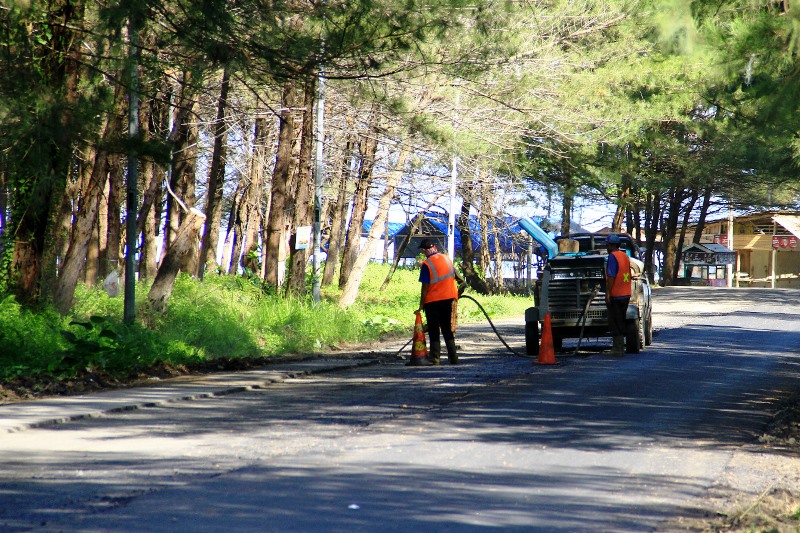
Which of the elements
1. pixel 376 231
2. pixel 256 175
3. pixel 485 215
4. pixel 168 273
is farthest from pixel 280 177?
pixel 485 215

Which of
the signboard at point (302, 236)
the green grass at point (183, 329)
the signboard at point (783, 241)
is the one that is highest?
the signboard at point (783, 241)

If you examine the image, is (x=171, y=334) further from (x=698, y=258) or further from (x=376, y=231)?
(x=698, y=258)

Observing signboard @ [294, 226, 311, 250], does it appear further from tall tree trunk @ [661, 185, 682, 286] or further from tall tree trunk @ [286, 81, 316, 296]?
tall tree trunk @ [661, 185, 682, 286]

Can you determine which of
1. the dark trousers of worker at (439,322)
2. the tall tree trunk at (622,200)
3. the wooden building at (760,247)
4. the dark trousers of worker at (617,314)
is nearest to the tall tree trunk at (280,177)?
the dark trousers of worker at (439,322)

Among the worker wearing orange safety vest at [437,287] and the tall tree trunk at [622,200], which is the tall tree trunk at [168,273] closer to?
the worker wearing orange safety vest at [437,287]

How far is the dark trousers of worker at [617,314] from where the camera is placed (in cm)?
1777

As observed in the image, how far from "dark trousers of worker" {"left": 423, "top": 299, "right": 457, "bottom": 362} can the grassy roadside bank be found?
2.99 metres

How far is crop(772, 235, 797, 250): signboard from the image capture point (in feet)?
231

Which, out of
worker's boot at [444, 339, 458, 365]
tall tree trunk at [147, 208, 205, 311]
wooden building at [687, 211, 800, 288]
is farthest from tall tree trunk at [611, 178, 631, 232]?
worker's boot at [444, 339, 458, 365]

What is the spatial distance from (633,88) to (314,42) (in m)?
20.4

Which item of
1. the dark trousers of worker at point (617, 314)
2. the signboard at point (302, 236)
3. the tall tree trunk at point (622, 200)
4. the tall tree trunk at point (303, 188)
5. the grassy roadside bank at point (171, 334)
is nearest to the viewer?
the grassy roadside bank at point (171, 334)

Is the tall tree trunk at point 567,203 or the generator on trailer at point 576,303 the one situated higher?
the tall tree trunk at point 567,203

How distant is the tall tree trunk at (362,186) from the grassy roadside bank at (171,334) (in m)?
4.55

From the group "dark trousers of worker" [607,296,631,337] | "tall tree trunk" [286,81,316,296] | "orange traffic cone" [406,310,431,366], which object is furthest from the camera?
"tall tree trunk" [286,81,316,296]
